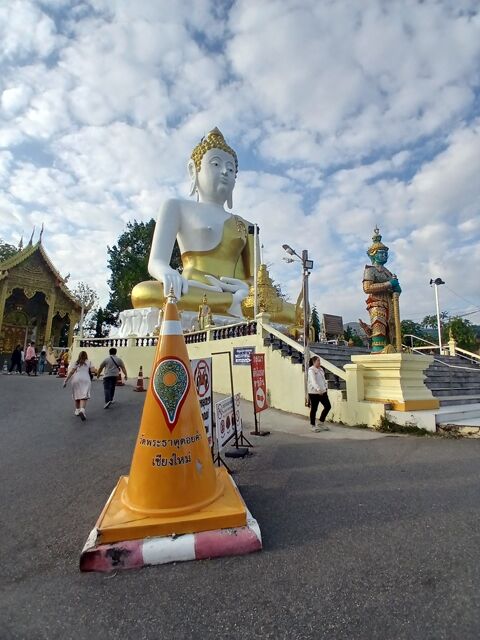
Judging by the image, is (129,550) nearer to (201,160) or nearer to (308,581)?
(308,581)

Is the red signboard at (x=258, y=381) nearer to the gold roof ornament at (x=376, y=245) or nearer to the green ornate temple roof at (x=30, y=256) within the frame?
the gold roof ornament at (x=376, y=245)

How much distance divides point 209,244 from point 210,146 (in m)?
5.11

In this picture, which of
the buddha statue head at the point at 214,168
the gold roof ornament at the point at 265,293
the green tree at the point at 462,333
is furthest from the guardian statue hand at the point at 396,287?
the green tree at the point at 462,333

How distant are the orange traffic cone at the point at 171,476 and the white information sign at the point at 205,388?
104cm

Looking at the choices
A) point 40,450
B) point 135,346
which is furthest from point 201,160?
point 40,450

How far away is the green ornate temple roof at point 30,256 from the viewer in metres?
23.7

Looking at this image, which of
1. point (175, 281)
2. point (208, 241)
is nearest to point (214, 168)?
point (208, 241)

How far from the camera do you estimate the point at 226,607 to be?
79.6 inches

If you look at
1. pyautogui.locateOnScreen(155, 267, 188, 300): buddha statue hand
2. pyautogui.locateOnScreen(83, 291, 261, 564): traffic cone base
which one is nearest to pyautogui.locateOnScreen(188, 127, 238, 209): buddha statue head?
pyautogui.locateOnScreen(155, 267, 188, 300): buddha statue hand

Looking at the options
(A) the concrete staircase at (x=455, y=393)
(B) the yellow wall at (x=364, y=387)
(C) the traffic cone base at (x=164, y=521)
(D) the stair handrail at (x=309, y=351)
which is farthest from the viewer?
Result: (D) the stair handrail at (x=309, y=351)

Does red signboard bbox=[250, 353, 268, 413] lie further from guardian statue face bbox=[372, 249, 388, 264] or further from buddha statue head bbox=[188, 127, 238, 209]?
buddha statue head bbox=[188, 127, 238, 209]

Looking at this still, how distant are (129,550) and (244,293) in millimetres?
15708

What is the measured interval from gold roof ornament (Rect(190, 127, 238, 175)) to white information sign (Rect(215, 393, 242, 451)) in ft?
55.4

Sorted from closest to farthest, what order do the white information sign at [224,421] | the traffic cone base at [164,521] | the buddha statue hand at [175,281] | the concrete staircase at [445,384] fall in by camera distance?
the traffic cone base at [164,521]
the white information sign at [224,421]
the concrete staircase at [445,384]
the buddha statue hand at [175,281]
